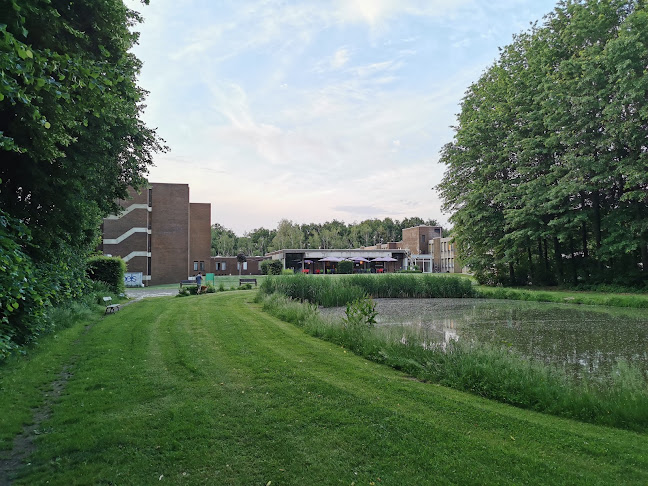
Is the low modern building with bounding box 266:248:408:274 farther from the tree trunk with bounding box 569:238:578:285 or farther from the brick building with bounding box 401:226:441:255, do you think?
the tree trunk with bounding box 569:238:578:285

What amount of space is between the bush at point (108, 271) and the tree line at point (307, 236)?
60.8 m

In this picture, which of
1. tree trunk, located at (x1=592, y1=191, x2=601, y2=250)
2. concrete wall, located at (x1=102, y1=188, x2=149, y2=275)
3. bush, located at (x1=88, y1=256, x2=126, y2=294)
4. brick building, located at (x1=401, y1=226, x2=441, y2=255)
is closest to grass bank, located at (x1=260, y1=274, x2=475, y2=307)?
bush, located at (x1=88, y1=256, x2=126, y2=294)

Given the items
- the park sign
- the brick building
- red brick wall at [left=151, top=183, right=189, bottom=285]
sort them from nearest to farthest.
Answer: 1. the park sign
2. red brick wall at [left=151, top=183, right=189, bottom=285]
3. the brick building

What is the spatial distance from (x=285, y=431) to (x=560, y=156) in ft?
91.3

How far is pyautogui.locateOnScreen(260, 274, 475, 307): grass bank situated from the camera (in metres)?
18.3

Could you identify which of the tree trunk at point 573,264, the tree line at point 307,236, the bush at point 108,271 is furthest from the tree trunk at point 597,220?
the tree line at point 307,236

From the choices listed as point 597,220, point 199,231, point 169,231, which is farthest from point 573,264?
point 199,231

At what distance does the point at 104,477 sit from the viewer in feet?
11.2

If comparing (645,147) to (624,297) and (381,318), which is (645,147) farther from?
(381,318)

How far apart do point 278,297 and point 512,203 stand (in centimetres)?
1888

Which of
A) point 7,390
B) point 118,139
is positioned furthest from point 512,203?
point 7,390

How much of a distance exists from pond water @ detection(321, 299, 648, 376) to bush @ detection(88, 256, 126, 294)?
1290 cm

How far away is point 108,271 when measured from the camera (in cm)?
1994

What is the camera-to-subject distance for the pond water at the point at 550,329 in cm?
877
